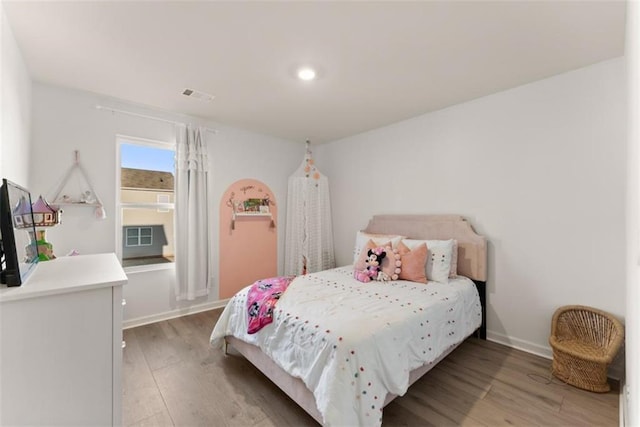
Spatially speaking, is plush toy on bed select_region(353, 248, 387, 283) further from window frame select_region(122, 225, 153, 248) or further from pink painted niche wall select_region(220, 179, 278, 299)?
window frame select_region(122, 225, 153, 248)

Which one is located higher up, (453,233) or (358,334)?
(453,233)

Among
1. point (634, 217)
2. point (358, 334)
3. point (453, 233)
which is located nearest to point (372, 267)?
point (453, 233)

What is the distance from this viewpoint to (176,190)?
131 inches

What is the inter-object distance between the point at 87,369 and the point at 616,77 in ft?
12.2

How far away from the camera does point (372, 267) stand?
9.02 ft

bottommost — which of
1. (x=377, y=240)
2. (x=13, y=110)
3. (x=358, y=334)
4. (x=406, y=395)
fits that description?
(x=406, y=395)

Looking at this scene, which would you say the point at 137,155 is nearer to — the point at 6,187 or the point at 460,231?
the point at 6,187

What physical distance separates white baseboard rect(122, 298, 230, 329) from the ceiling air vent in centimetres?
247

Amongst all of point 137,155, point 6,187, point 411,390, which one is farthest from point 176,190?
point 411,390

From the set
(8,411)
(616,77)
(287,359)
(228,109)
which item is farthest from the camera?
(228,109)

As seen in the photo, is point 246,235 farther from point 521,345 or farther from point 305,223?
point 521,345

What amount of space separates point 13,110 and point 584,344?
14.9 feet

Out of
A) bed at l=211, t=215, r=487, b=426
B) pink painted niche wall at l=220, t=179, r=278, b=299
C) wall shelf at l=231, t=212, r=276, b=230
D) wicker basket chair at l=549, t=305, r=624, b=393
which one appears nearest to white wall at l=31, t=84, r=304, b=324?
pink painted niche wall at l=220, t=179, r=278, b=299

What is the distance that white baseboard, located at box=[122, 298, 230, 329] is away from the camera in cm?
309
